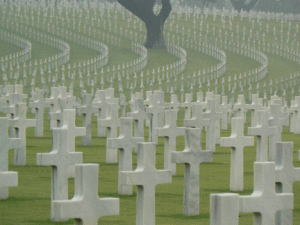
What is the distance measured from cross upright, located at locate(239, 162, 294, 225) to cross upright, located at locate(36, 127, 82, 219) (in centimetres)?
292

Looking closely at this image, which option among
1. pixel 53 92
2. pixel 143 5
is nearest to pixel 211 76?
pixel 143 5

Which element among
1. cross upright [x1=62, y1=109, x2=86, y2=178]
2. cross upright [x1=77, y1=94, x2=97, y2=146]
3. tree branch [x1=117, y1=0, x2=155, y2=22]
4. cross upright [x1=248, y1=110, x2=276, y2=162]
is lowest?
tree branch [x1=117, y1=0, x2=155, y2=22]

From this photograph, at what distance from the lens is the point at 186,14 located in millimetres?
68500

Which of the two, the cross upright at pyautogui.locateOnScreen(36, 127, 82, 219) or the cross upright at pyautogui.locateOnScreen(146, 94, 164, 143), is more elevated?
the cross upright at pyautogui.locateOnScreen(36, 127, 82, 219)

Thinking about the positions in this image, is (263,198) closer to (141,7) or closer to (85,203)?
(85,203)

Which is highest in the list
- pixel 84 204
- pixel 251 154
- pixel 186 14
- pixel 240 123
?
pixel 84 204

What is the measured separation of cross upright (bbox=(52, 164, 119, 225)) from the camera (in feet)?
18.4

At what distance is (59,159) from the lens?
7934mm

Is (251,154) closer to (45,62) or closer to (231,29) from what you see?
(45,62)

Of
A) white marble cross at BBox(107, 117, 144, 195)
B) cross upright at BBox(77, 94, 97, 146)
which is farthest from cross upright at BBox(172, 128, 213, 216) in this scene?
cross upright at BBox(77, 94, 97, 146)

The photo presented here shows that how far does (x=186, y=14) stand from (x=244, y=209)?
6391 cm

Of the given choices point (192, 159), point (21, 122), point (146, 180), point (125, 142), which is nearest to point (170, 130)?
point (125, 142)

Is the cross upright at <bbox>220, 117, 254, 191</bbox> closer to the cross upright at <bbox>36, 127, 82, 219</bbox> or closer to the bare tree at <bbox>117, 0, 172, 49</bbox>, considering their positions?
the cross upright at <bbox>36, 127, 82, 219</bbox>

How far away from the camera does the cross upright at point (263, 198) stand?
529cm
